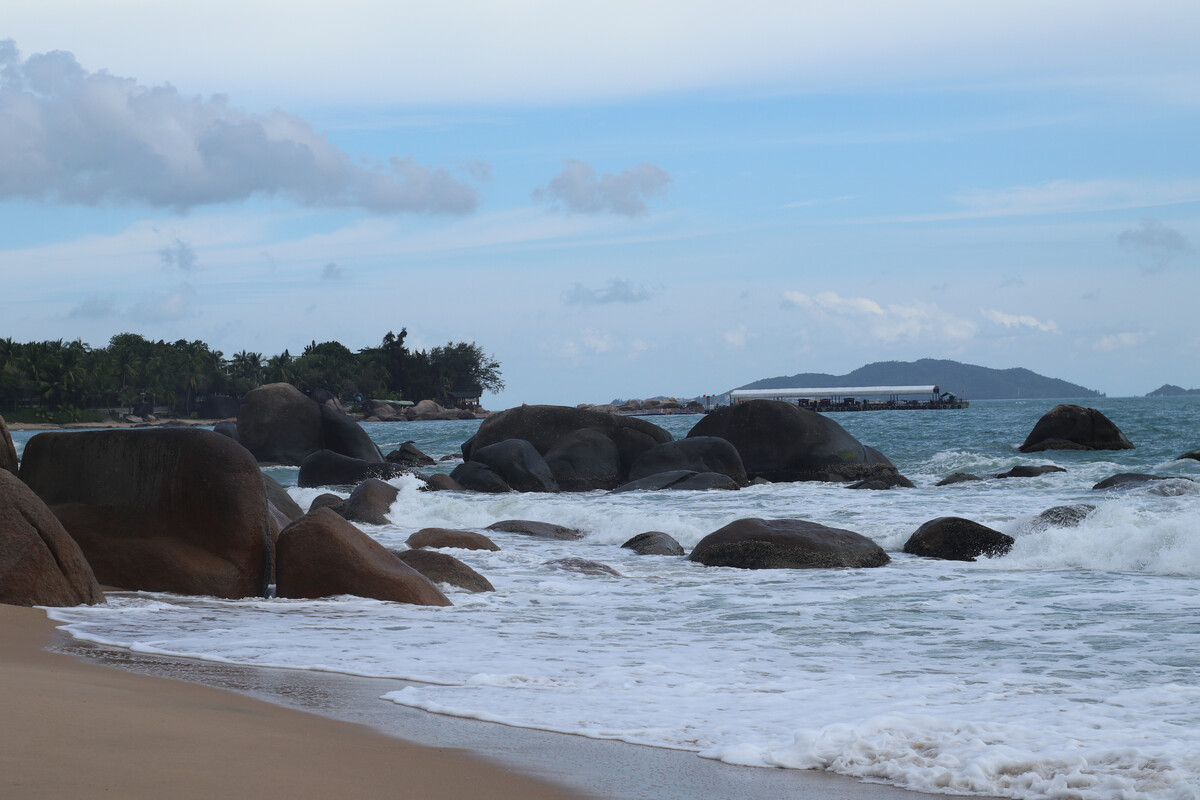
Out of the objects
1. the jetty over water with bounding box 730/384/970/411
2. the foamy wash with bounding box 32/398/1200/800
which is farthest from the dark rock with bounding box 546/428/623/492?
the jetty over water with bounding box 730/384/970/411

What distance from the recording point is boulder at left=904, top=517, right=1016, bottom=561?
1348 centimetres

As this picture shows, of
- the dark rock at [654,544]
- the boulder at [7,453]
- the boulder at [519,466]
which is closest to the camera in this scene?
the boulder at [7,453]

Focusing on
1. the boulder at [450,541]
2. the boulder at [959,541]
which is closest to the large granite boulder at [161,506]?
the boulder at [450,541]

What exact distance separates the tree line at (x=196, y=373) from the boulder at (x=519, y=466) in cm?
8111

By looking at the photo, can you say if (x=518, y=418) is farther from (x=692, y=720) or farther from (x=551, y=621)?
(x=692, y=720)

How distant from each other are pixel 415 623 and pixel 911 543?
25.8 ft

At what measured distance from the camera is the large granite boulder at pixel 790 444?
2681cm

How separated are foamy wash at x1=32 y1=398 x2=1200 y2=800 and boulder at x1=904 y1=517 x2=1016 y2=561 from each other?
27cm

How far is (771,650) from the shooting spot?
7.71 metres

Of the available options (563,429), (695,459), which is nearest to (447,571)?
(695,459)

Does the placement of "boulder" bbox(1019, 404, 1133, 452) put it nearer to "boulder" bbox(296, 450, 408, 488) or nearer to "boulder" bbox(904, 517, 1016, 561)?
"boulder" bbox(296, 450, 408, 488)

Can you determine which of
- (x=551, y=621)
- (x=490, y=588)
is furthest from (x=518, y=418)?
(x=551, y=621)

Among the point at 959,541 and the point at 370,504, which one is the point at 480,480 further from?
the point at 959,541

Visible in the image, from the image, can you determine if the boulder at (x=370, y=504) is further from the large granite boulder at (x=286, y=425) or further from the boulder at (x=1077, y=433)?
the boulder at (x=1077, y=433)
